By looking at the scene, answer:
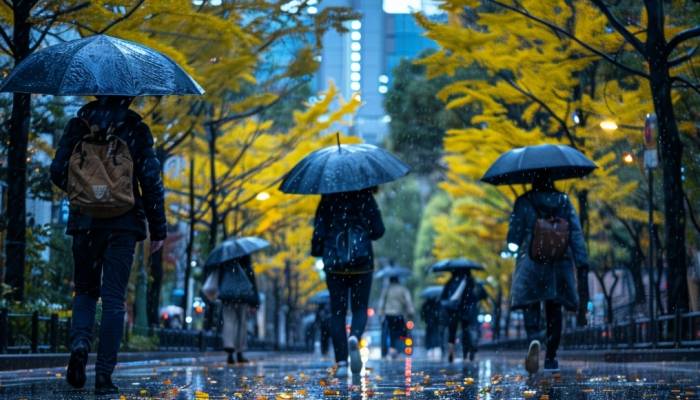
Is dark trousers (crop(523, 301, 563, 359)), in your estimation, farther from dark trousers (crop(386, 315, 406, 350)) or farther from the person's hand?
dark trousers (crop(386, 315, 406, 350))

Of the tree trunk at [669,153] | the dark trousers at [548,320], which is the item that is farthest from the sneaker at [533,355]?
the tree trunk at [669,153]

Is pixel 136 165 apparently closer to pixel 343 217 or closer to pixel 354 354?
pixel 343 217

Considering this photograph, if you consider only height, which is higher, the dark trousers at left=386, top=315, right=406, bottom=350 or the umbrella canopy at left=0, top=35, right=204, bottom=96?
the umbrella canopy at left=0, top=35, right=204, bottom=96

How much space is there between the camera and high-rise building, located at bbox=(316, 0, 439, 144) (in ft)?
371

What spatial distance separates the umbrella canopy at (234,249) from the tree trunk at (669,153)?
6108mm

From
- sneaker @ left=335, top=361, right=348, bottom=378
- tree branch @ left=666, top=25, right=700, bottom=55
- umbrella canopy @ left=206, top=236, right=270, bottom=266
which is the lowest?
sneaker @ left=335, top=361, right=348, bottom=378

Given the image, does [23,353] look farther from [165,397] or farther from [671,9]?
[671,9]

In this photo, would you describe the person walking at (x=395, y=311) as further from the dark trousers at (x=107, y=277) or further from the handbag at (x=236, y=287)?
the dark trousers at (x=107, y=277)

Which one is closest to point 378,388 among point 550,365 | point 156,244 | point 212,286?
point 156,244

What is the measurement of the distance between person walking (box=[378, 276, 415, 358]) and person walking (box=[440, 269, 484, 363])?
3440mm

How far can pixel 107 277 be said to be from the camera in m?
7.30

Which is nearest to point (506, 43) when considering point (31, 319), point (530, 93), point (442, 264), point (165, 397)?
point (530, 93)

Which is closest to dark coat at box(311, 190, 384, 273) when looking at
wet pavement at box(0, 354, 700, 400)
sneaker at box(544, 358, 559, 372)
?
wet pavement at box(0, 354, 700, 400)

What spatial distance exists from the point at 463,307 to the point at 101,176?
14886 mm
